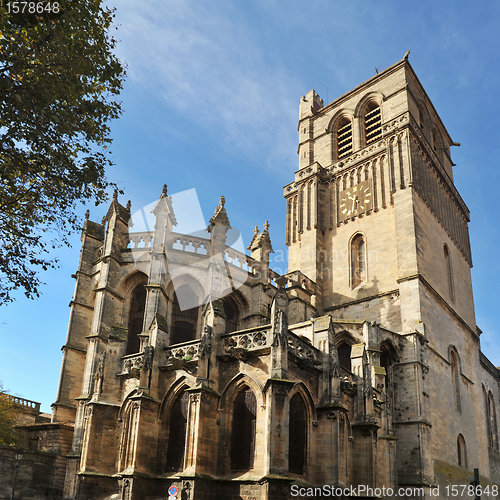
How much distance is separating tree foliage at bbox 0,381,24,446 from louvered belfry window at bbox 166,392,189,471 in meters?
8.55

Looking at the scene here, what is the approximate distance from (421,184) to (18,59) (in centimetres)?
2627

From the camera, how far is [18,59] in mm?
10531

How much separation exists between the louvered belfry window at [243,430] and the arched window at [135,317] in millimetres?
7382

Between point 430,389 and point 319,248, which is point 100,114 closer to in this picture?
point 430,389

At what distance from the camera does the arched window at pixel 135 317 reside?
72.4 feet

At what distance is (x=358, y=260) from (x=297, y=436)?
1791 cm

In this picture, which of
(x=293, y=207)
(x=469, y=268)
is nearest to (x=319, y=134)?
(x=293, y=207)

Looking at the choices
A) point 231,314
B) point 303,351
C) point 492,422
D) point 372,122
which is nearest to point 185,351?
point 303,351

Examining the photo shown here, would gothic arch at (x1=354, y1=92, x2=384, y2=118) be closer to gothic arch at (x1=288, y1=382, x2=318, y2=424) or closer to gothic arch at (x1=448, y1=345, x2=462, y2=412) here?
gothic arch at (x1=448, y1=345, x2=462, y2=412)

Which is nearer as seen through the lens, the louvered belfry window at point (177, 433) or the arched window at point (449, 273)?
the louvered belfry window at point (177, 433)

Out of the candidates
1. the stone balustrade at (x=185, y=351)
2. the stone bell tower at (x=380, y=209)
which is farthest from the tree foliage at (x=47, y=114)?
the stone bell tower at (x=380, y=209)

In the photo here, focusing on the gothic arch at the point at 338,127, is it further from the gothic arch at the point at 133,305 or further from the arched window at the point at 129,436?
the arched window at the point at 129,436

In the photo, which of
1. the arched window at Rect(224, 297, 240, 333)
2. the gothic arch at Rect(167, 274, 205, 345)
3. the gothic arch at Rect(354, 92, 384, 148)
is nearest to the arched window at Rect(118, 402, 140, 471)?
the gothic arch at Rect(167, 274, 205, 345)

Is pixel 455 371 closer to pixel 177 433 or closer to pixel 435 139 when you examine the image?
pixel 435 139
